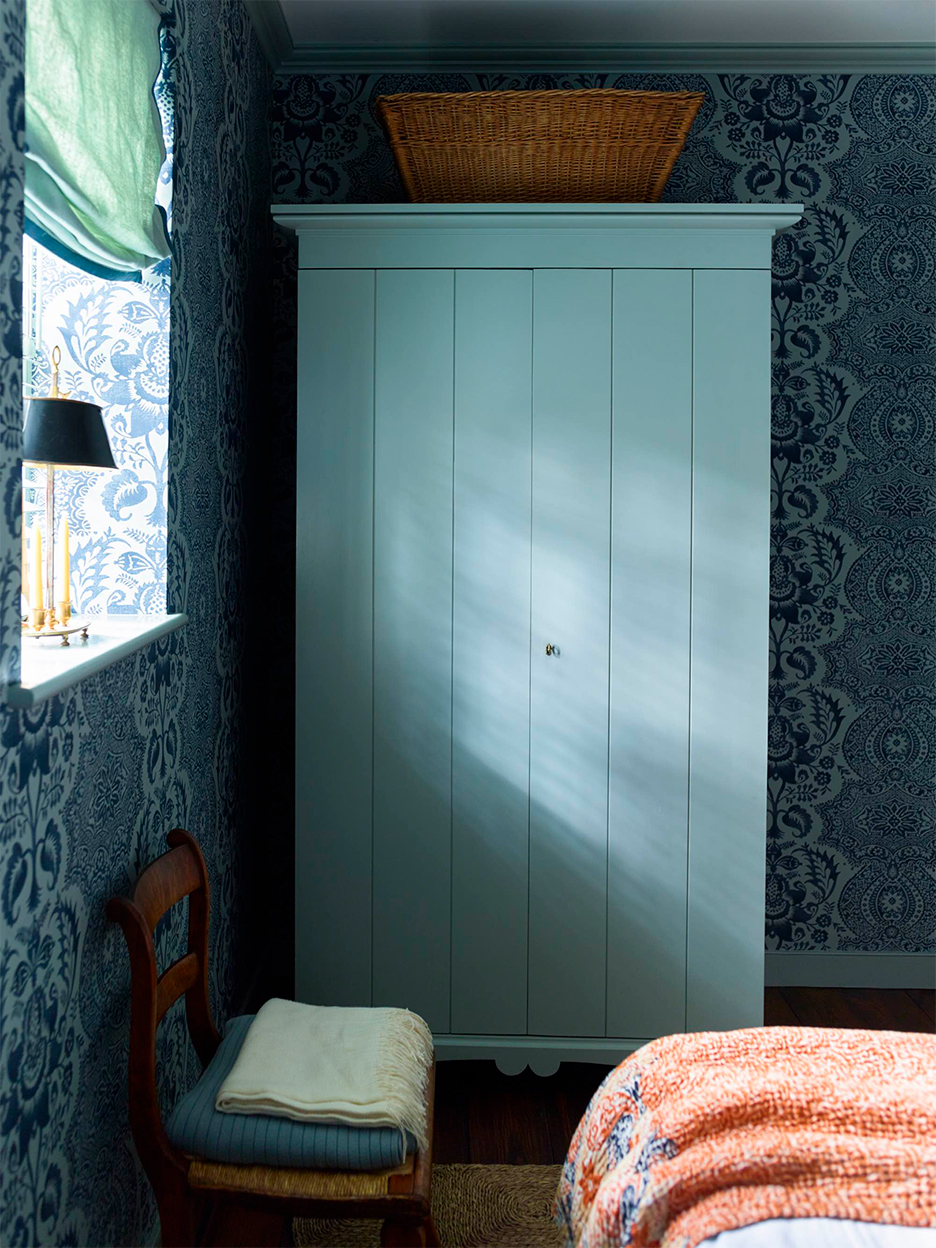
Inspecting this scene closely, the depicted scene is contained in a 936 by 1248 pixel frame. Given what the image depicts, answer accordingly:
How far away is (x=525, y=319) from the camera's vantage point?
7.48 ft

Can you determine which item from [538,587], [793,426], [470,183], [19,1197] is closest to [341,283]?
[470,183]

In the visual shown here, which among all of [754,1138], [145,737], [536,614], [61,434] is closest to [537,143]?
[536,614]

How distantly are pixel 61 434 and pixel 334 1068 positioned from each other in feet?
3.38

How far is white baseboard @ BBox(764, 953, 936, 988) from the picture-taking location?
2971 millimetres

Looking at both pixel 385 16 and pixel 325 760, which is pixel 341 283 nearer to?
pixel 385 16

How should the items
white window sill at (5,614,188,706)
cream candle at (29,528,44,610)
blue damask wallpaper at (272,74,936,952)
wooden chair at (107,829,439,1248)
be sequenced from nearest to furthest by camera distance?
white window sill at (5,614,188,706), wooden chair at (107,829,439,1248), cream candle at (29,528,44,610), blue damask wallpaper at (272,74,936,952)

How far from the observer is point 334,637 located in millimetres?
2340

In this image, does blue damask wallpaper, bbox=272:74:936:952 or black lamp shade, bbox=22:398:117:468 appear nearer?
black lamp shade, bbox=22:398:117:468

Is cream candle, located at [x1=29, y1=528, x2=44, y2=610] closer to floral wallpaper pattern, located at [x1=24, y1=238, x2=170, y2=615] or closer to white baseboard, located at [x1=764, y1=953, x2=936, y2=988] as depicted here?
floral wallpaper pattern, located at [x1=24, y1=238, x2=170, y2=615]

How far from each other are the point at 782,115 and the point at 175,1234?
9.71ft

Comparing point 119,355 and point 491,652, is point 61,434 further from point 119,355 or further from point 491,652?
point 491,652

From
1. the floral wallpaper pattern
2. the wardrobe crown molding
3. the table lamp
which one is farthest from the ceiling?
the table lamp

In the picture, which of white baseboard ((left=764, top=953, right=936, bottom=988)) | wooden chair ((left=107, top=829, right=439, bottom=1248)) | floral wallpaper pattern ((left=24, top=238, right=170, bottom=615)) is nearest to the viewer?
wooden chair ((left=107, top=829, right=439, bottom=1248))

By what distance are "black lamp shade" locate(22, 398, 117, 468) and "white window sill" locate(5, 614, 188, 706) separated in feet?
0.85
